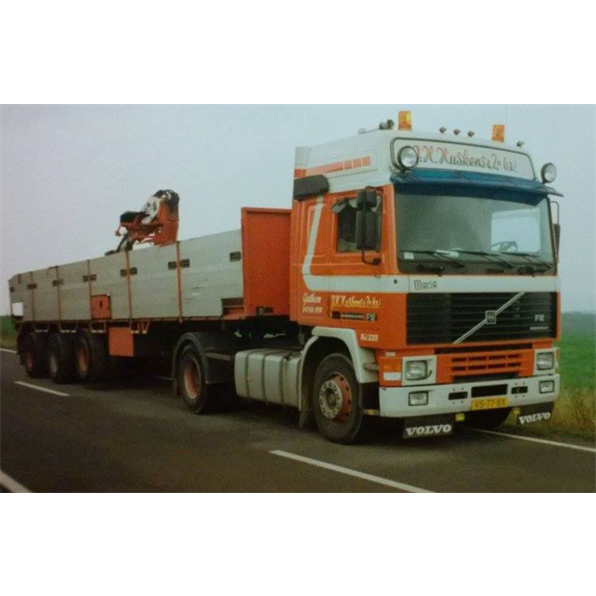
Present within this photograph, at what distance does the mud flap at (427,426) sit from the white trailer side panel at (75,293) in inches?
358

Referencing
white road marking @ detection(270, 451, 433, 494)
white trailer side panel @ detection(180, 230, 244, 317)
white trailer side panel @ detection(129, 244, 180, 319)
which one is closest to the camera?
white road marking @ detection(270, 451, 433, 494)

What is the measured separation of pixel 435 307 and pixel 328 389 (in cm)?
160

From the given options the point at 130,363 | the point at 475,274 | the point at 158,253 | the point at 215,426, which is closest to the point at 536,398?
the point at 475,274

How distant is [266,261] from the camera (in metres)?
10.6

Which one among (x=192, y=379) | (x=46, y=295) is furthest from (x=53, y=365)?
(x=192, y=379)

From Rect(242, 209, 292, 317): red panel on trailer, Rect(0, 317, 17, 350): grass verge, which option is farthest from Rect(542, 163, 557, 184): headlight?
Rect(0, 317, 17, 350): grass verge

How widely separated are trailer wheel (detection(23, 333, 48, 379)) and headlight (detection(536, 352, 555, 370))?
11.6 metres

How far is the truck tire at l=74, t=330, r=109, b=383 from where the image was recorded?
15477 mm

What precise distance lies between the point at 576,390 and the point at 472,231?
14.1 feet

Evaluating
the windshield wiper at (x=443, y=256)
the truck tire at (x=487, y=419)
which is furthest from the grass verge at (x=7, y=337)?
the windshield wiper at (x=443, y=256)

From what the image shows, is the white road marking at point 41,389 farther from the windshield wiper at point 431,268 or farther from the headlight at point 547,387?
the headlight at point 547,387

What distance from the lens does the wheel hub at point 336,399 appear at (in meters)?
8.84

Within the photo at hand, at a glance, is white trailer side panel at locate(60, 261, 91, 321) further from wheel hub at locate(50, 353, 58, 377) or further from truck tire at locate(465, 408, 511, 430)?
truck tire at locate(465, 408, 511, 430)

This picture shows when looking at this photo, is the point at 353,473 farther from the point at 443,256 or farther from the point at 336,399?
the point at 443,256
